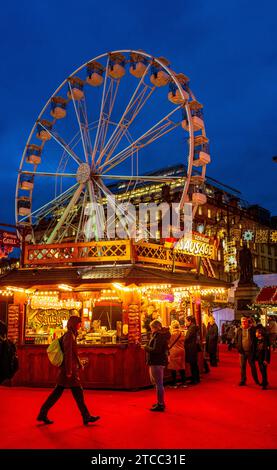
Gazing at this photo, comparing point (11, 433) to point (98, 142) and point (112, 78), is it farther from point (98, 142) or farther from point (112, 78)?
point (112, 78)

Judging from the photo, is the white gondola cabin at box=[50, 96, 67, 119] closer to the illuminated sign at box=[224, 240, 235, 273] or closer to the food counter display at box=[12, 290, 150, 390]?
the food counter display at box=[12, 290, 150, 390]

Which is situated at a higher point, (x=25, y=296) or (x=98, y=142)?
(x=98, y=142)

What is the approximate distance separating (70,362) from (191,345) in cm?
530

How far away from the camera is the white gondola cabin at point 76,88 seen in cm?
1961

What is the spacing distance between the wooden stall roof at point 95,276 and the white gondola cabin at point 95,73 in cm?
900

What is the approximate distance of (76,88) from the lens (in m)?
19.7

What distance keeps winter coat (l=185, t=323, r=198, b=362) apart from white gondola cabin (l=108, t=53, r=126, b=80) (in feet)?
35.6

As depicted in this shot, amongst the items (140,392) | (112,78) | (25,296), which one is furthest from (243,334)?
(112,78)

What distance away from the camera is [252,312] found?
30.3m

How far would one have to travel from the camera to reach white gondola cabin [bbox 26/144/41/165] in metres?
20.4

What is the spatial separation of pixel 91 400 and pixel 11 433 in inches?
128

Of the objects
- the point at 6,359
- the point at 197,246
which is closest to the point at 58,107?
the point at 197,246

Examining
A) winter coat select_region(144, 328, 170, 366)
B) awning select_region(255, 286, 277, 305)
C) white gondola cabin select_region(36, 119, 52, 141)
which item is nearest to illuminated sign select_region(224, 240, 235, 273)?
awning select_region(255, 286, 277, 305)

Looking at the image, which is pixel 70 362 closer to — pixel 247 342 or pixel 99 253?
pixel 247 342
